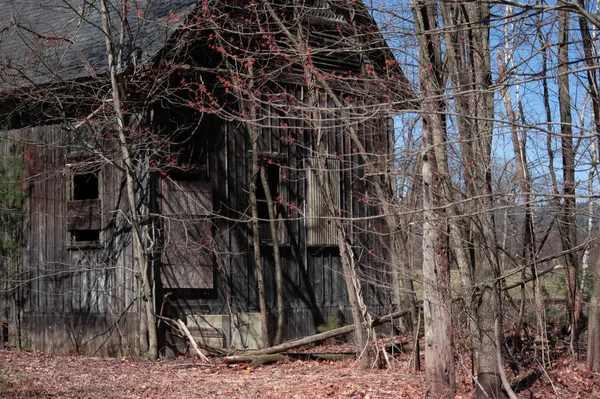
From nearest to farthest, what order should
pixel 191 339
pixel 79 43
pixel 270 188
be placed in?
1. pixel 191 339
2. pixel 79 43
3. pixel 270 188

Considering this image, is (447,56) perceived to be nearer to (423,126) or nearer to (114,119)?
(423,126)

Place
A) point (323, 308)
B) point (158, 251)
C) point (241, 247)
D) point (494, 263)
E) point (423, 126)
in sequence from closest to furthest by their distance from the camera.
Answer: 1. point (494, 263)
2. point (423, 126)
3. point (158, 251)
4. point (241, 247)
5. point (323, 308)

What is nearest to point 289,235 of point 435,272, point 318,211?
point 318,211

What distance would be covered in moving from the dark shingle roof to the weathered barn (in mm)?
39

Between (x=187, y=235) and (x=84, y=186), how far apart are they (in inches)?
129

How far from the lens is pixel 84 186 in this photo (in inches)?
612

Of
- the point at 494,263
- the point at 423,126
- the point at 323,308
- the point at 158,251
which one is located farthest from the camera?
the point at 323,308

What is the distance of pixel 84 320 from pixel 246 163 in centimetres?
403

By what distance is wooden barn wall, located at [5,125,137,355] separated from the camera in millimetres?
13391

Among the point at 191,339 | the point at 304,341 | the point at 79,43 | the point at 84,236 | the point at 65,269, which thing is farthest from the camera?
the point at 79,43

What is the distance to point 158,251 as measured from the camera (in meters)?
13.1

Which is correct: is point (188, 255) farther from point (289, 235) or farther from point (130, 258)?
point (289, 235)

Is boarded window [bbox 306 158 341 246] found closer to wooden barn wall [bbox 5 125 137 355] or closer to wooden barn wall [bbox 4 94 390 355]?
wooden barn wall [bbox 4 94 390 355]

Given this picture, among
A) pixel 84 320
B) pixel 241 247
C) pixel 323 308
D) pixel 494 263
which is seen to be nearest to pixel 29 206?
pixel 84 320
